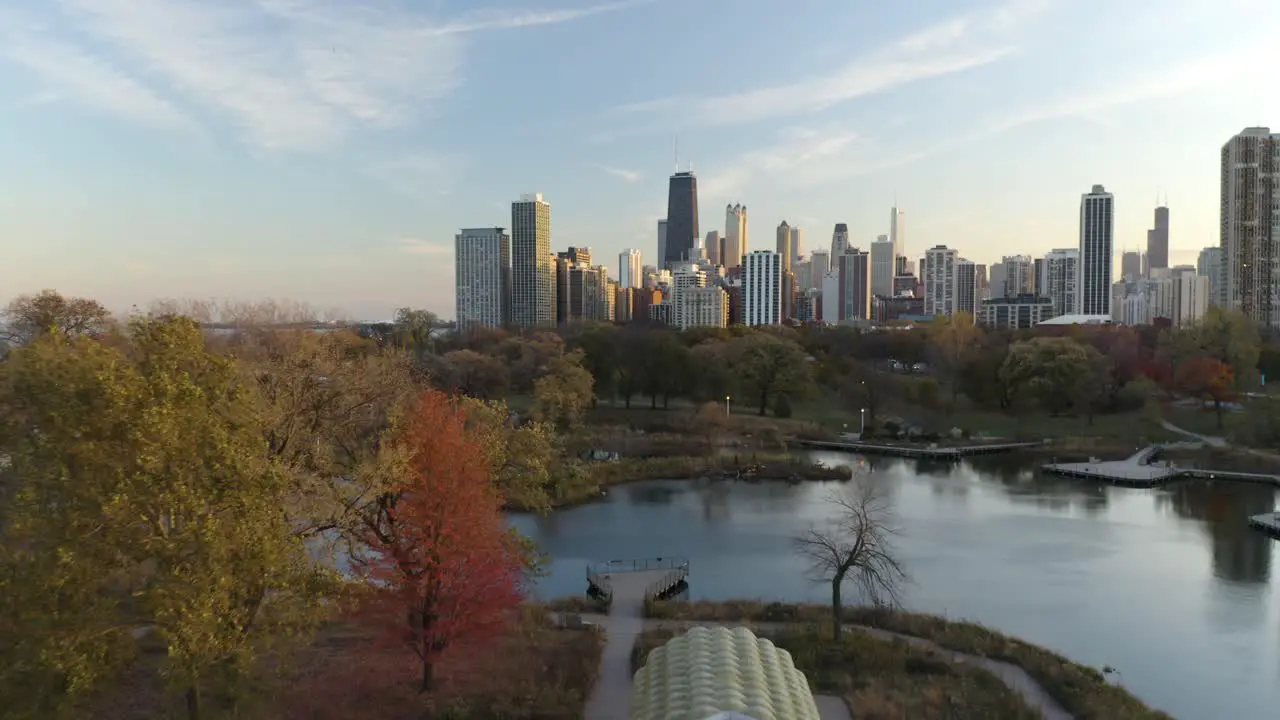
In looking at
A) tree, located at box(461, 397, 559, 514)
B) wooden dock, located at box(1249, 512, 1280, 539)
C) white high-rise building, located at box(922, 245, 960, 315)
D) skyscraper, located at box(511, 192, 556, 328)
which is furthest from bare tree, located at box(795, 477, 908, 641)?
white high-rise building, located at box(922, 245, 960, 315)

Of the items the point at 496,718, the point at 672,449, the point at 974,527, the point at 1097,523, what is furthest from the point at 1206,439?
the point at 496,718

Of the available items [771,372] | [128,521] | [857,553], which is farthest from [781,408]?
[128,521]

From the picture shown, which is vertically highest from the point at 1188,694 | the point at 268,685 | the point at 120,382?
the point at 120,382

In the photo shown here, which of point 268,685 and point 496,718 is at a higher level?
point 268,685

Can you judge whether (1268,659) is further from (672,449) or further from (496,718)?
(672,449)

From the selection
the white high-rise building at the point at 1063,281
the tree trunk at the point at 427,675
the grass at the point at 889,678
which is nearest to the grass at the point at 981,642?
the grass at the point at 889,678

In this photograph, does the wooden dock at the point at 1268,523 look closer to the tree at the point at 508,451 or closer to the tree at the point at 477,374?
the tree at the point at 508,451

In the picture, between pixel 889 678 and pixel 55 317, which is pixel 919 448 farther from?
pixel 55 317

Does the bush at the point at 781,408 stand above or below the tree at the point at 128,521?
below
